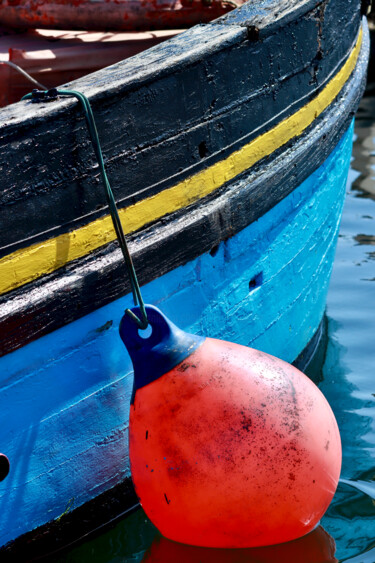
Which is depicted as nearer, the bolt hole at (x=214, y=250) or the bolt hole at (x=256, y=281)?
the bolt hole at (x=214, y=250)

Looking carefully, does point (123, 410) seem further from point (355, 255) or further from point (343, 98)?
point (355, 255)

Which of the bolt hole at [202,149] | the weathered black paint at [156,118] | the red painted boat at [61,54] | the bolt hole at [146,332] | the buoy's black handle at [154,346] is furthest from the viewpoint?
the red painted boat at [61,54]

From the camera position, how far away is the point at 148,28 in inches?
107

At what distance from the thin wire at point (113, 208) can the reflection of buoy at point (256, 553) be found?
0.63m

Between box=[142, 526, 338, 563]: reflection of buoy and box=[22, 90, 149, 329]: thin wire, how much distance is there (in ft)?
2.05

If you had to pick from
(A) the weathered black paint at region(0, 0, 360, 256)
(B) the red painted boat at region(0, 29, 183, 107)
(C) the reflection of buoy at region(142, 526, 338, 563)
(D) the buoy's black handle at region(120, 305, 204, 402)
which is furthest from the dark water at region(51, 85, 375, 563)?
(B) the red painted boat at region(0, 29, 183, 107)

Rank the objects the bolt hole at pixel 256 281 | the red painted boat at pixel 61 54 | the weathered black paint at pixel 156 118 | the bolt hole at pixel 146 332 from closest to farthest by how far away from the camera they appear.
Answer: the weathered black paint at pixel 156 118, the bolt hole at pixel 146 332, the bolt hole at pixel 256 281, the red painted boat at pixel 61 54

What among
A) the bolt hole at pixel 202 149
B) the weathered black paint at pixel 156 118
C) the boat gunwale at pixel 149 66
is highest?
the boat gunwale at pixel 149 66

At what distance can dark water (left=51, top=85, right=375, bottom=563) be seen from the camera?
6.91 feet

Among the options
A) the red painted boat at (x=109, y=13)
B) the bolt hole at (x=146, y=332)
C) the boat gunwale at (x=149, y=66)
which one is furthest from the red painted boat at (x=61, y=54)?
the bolt hole at (x=146, y=332)

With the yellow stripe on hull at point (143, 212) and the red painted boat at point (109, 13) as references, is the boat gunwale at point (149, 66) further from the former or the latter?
the red painted boat at point (109, 13)

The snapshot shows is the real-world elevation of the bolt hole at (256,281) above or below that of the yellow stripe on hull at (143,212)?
below

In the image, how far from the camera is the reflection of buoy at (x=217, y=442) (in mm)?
1743

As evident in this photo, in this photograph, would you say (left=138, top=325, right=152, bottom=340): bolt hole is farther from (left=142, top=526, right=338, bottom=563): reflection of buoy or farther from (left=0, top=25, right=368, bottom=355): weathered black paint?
(left=142, top=526, right=338, bottom=563): reflection of buoy
